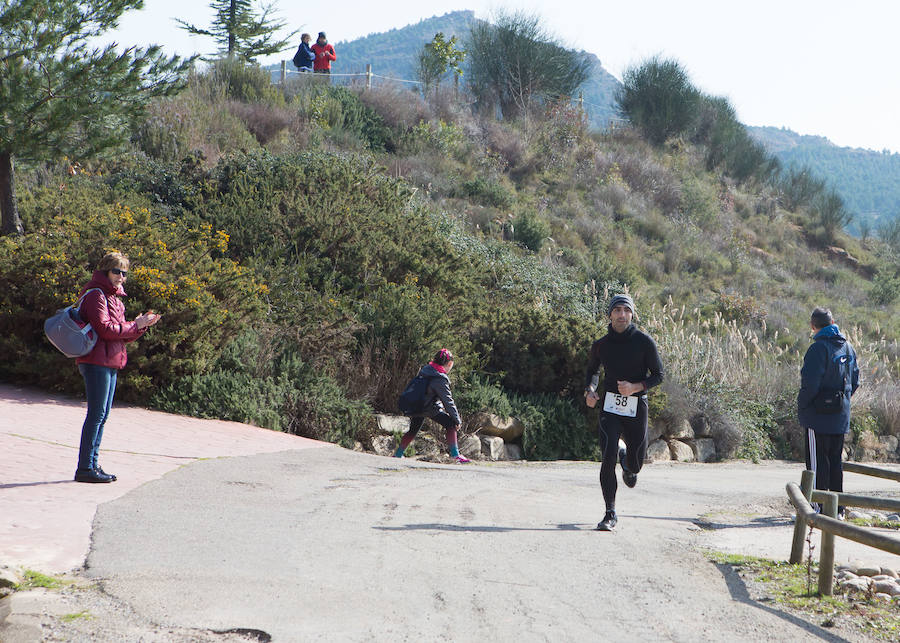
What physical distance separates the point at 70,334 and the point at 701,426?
1107 centimetres

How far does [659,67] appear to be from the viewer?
1736 inches

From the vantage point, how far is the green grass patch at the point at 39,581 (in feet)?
14.4

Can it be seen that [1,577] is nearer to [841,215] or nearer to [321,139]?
[321,139]

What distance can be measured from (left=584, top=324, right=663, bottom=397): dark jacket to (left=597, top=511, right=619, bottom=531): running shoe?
38.3 inches

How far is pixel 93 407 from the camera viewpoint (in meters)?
6.77

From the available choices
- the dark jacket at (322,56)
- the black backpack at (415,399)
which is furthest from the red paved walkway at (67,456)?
the dark jacket at (322,56)

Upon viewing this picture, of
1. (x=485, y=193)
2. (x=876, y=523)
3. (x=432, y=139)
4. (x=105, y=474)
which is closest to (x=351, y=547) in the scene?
(x=105, y=474)

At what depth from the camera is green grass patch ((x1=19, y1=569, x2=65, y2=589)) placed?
4379mm

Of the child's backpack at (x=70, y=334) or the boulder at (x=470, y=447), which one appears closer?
the child's backpack at (x=70, y=334)

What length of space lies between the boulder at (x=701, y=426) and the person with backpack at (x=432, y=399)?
18.7 ft

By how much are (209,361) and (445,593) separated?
725cm

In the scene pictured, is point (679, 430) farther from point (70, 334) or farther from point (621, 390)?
point (70, 334)

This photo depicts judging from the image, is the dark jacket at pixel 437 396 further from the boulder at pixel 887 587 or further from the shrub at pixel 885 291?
the shrub at pixel 885 291

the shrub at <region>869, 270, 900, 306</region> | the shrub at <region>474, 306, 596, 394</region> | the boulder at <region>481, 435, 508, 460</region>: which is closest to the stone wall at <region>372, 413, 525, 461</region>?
the boulder at <region>481, 435, 508, 460</region>
